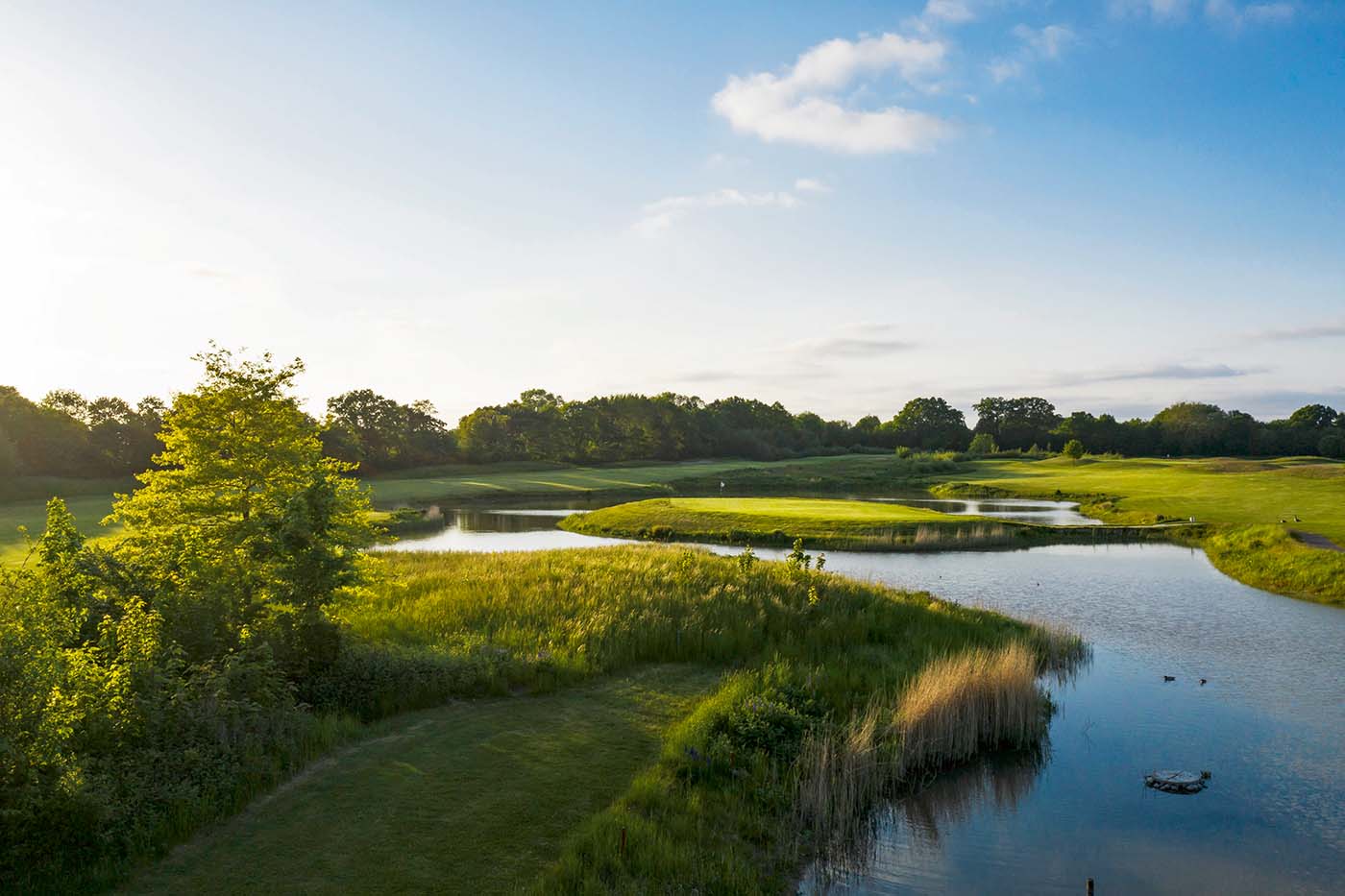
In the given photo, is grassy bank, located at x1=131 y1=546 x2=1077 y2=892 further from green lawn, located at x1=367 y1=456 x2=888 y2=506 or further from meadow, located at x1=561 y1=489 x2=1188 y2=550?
green lawn, located at x1=367 y1=456 x2=888 y2=506

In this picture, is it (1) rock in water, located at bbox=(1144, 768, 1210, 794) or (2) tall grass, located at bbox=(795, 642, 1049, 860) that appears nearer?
(2) tall grass, located at bbox=(795, 642, 1049, 860)

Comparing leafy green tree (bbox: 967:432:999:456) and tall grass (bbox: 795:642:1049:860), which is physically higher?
leafy green tree (bbox: 967:432:999:456)

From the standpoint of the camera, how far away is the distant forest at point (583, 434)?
95.4 metres

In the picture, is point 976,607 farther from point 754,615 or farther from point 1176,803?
point 1176,803

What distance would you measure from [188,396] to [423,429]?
426 feet

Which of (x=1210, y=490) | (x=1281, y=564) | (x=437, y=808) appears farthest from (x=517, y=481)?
(x=437, y=808)

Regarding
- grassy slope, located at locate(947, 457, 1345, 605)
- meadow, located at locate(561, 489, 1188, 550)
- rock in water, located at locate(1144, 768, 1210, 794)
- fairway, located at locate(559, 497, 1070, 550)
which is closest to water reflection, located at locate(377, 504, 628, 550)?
fairway, located at locate(559, 497, 1070, 550)

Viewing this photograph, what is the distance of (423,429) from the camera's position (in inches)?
5630

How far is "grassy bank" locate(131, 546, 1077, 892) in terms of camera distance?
10.6m

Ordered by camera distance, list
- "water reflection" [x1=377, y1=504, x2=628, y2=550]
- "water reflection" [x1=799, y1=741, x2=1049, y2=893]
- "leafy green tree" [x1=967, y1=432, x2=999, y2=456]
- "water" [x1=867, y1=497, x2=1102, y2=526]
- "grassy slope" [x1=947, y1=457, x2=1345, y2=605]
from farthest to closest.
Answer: "leafy green tree" [x1=967, y1=432, x2=999, y2=456] < "water" [x1=867, y1=497, x2=1102, y2=526] < "water reflection" [x1=377, y1=504, x2=628, y2=550] < "grassy slope" [x1=947, y1=457, x2=1345, y2=605] < "water reflection" [x1=799, y1=741, x2=1049, y2=893]

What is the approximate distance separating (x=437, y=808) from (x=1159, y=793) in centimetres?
1329

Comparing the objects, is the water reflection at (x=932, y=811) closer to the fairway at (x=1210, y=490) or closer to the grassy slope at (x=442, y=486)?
the fairway at (x=1210, y=490)

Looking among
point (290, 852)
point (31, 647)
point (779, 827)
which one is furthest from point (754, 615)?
point (31, 647)

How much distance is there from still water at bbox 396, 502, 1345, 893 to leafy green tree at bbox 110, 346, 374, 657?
37.1 feet
